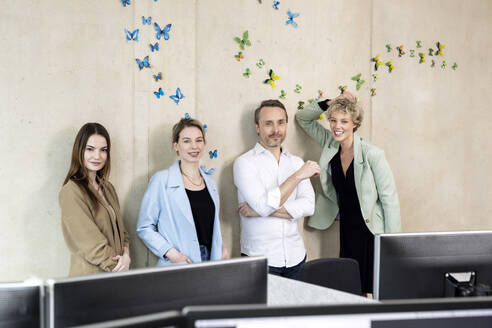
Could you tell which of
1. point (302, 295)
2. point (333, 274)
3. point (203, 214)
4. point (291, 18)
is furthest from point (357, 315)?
point (291, 18)

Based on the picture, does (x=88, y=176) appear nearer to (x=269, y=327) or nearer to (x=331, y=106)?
(x=331, y=106)

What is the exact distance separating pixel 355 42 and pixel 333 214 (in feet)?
5.33

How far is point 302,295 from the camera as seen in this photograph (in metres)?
2.04

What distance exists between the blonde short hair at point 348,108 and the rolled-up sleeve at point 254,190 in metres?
0.75

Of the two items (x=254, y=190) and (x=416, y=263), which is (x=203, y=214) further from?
(x=416, y=263)

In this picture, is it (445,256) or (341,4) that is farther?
(341,4)

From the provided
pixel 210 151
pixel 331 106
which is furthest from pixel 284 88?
pixel 210 151

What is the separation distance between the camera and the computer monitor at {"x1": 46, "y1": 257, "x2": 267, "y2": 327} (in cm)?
119

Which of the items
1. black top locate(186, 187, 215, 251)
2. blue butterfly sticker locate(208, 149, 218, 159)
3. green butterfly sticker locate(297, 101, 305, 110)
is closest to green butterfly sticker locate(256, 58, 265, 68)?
green butterfly sticker locate(297, 101, 305, 110)

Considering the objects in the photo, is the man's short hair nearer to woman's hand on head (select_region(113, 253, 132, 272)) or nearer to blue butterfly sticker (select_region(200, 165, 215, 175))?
blue butterfly sticker (select_region(200, 165, 215, 175))

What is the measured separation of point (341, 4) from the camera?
4.31m

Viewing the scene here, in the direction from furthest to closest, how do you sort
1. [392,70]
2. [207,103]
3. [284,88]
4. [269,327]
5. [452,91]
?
[452,91]
[392,70]
[284,88]
[207,103]
[269,327]

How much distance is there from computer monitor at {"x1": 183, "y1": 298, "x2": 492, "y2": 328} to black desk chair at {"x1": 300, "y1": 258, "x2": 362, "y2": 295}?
1.67 metres

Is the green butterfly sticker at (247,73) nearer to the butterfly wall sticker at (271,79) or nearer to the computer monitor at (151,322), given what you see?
the butterfly wall sticker at (271,79)
